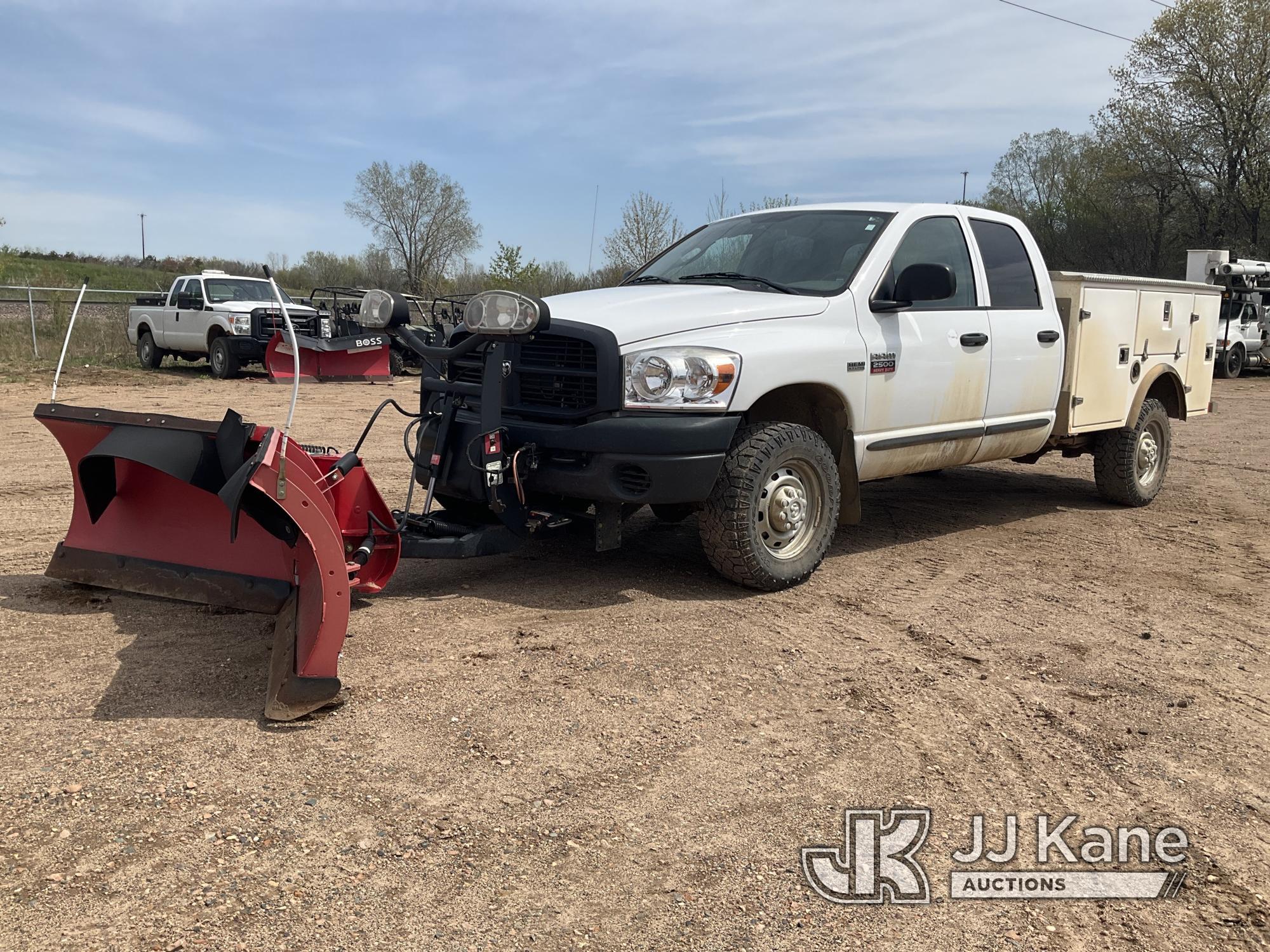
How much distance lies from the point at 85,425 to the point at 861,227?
164 inches

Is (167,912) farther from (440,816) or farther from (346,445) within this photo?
(346,445)

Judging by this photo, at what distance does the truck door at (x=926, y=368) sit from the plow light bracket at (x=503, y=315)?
1965 millimetres

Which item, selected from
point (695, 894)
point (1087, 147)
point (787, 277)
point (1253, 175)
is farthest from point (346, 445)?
point (1087, 147)

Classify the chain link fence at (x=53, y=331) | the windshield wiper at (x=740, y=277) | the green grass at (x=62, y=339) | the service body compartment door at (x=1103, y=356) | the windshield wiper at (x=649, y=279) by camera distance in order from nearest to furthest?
the windshield wiper at (x=740, y=277) → the windshield wiper at (x=649, y=279) → the service body compartment door at (x=1103, y=356) → the green grass at (x=62, y=339) → the chain link fence at (x=53, y=331)

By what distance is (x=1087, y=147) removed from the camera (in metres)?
41.8

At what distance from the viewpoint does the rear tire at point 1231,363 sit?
25.4 m

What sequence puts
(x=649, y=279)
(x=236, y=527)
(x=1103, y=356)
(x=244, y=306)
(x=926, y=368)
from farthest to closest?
1. (x=244, y=306)
2. (x=1103, y=356)
3. (x=649, y=279)
4. (x=926, y=368)
5. (x=236, y=527)

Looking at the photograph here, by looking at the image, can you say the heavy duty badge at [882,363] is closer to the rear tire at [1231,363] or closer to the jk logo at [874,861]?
the jk logo at [874,861]

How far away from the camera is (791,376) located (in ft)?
17.6

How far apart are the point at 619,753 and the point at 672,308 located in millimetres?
2479

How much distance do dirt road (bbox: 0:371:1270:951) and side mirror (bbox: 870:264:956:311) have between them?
150 cm

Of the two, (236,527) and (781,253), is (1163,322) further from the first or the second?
(236,527)

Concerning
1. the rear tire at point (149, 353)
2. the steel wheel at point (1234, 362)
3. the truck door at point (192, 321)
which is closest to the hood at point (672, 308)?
the truck door at point (192, 321)

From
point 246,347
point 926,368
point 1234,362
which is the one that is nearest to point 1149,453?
point 926,368
